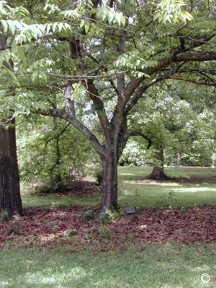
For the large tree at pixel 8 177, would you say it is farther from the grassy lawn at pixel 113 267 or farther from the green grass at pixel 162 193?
the green grass at pixel 162 193

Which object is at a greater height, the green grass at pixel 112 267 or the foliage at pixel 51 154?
the foliage at pixel 51 154

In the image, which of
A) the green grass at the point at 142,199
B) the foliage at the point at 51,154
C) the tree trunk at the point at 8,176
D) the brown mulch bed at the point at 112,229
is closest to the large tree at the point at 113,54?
the brown mulch bed at the point at 112,229

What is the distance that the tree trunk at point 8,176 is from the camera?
9.27 metres

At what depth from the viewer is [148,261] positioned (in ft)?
18.7

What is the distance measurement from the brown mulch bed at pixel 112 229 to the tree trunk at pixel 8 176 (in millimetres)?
392

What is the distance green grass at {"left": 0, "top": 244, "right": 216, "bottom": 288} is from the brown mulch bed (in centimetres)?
47

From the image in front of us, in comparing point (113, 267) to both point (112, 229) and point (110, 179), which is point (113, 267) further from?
point (110, 179)

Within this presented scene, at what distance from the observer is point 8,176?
9.33 m

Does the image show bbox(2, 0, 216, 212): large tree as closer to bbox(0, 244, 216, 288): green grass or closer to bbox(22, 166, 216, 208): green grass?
bbox(0, 244, 216, 288): green grass

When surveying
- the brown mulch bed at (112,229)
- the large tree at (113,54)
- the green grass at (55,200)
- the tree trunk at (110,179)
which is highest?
the large tree at (113,54)

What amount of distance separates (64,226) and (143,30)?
4366mm

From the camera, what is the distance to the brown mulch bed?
694 cm

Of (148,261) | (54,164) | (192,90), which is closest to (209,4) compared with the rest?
(192,90)

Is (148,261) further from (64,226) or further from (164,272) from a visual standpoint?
(64,226)
